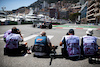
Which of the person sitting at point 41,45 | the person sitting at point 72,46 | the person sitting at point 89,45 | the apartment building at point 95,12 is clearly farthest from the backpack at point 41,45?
the apartment building at point 95,12

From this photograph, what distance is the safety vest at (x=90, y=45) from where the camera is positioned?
14.0 ft

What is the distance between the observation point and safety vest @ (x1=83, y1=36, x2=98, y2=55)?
427 cm

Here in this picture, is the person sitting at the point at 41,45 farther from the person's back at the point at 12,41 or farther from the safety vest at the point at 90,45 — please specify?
the safety vest at the point at 90,45

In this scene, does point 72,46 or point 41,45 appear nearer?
point 72,46

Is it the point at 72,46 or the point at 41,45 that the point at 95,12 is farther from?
the point at 41,45

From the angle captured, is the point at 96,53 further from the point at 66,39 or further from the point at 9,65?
the point at 9,65

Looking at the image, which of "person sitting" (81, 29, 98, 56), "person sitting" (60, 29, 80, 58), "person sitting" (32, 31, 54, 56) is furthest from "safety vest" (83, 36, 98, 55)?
"person sitting" (32, 31, 54, 56)

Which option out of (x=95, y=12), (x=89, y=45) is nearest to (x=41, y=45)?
(x=89, y=45)

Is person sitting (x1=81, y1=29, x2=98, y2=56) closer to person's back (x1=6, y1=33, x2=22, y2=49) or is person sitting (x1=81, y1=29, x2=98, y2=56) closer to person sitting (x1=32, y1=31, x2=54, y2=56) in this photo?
person sitting (x1=32, y1=31, x2=54, y2=56)

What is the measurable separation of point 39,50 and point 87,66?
6.23 ft

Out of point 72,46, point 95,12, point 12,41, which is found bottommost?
point 72,46

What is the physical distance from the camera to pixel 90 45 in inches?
168

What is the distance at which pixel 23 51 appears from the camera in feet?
17.3

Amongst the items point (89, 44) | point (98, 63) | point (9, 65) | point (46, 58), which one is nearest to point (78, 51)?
point (89, 44)
